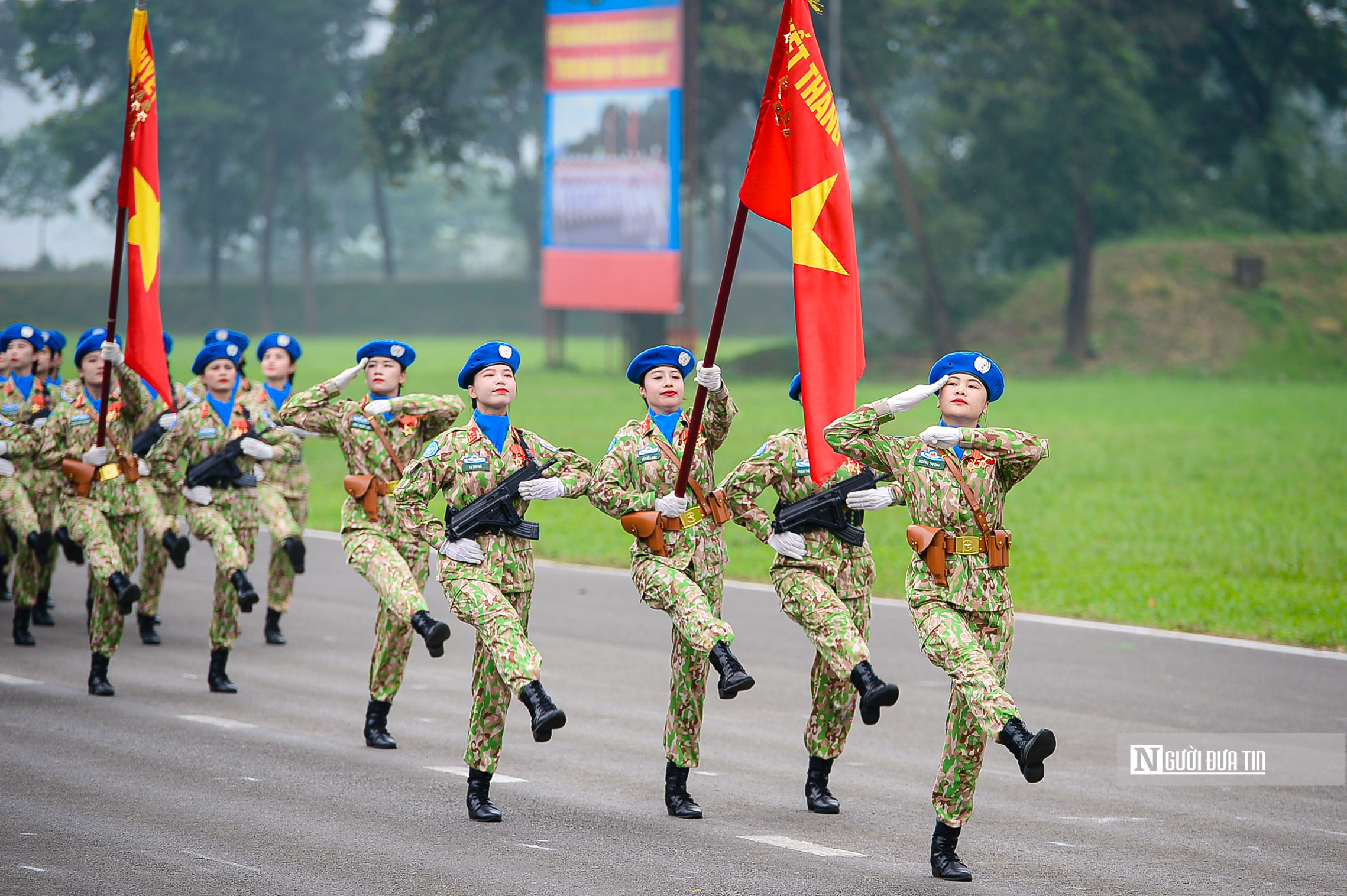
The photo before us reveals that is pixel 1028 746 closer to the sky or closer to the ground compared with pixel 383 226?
closer to the ground

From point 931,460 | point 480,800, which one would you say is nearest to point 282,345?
point 480,800

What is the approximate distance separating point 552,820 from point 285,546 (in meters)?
4.34

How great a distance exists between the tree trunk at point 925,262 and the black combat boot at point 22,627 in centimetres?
3295

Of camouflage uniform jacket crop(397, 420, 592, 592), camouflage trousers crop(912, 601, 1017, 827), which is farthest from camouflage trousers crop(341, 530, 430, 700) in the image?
camouflage trousers crop(912, 601, 1017, 827)

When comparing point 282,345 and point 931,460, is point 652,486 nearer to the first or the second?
point 931,460

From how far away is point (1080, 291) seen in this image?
1645 inches

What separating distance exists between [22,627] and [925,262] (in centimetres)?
3424

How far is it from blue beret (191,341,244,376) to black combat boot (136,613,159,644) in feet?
6.60

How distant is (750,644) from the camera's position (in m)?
11.9

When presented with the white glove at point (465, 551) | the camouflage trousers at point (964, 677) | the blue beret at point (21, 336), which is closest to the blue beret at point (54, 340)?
the blue beret at point (21, 336)

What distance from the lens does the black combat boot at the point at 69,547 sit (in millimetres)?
10898

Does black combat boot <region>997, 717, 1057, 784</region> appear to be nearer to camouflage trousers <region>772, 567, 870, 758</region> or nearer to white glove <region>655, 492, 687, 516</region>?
camouflage trousers <region>772, 567, 870, 758</region>

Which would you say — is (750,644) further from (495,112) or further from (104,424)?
(495,112)

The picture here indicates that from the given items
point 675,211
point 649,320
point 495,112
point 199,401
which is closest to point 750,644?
point 199,401
